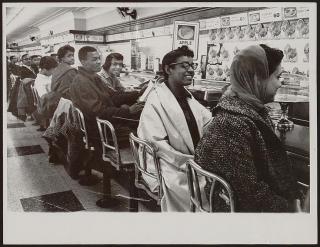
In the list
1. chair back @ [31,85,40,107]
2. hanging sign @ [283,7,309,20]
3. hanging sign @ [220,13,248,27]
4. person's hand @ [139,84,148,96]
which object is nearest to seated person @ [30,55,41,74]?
chair back @ [31,85,40,107]

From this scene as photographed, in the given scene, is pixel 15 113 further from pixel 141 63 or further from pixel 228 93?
pixel 228 93

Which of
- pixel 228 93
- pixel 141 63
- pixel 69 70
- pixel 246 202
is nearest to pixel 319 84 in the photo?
pixel 228 93

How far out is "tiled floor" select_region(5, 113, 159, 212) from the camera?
2115mm

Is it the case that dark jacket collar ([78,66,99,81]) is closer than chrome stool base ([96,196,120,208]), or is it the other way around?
chrome stool base ([96,196,120,208])

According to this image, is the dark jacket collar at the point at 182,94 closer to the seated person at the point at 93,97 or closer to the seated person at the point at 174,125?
the seated person at the point at 174,125

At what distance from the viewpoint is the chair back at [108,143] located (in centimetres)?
213

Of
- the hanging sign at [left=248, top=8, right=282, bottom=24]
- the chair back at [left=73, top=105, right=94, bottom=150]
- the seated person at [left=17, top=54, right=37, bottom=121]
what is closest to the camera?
the hanging sign at [left=248, top=8, right=282, bottom=24]

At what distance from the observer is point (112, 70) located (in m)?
2.45

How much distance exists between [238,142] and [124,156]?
3.30ft

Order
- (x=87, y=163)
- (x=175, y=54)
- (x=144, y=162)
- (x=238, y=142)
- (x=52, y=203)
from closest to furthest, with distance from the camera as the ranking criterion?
(x=238, y=142), (x=144, y=162), (x=175, y=54), (x=52, y=203), (x=87, y=163)

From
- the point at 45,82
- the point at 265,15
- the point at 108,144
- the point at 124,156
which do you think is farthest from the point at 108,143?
the point at 265,15

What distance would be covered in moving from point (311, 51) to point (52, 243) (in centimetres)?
190

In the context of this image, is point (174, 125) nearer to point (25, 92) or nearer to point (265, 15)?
point (265, 15)

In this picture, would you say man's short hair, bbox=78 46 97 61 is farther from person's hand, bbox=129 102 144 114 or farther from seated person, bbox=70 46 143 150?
person's hand, bbox=129 102 144 114
